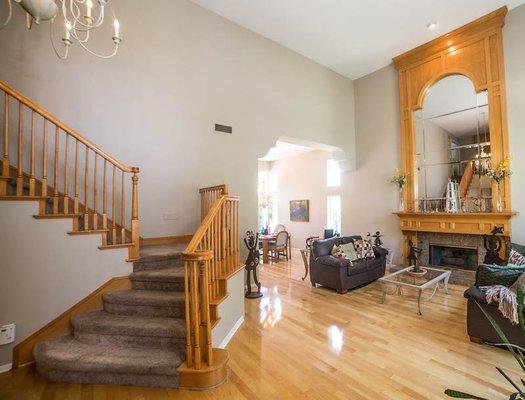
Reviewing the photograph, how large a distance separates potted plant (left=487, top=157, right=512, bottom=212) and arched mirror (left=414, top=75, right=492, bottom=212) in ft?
0.63

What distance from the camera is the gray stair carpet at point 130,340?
7.77 ft

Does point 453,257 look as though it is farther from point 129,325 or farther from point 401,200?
point 129,325

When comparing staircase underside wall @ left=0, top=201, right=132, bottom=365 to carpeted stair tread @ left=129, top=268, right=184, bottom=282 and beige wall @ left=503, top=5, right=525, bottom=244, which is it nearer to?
carpeted stair tread @ left=129, top=268, right=184, bottom=282

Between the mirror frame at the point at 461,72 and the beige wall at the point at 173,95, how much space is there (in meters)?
2.65

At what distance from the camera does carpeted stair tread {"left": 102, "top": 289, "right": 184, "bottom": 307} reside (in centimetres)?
287

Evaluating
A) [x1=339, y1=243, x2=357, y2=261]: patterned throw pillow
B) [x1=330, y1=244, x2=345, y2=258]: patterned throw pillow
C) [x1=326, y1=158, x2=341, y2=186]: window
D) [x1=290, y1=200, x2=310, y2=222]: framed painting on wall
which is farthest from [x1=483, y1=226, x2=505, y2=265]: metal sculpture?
[x1=290, y1=200, x2=310, y2=222]: framed painting on wall

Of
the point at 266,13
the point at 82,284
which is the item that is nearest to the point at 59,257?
the point at 82,284

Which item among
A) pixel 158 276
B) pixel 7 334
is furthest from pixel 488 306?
pixel 7 334

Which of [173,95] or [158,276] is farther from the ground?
[173,95]

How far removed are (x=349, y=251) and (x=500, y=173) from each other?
3090 millimetres

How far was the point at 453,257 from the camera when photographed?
19.2 ft

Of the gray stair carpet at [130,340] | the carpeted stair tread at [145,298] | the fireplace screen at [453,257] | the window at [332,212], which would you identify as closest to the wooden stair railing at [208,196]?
the gray stair carpet at [130,340]

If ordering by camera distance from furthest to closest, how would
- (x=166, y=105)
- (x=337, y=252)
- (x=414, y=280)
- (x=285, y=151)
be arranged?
(x=285, y=151) → (x=337, y=252) → (x=414, y=280) → (x=166, y=105)

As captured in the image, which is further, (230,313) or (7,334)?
(230,313)
